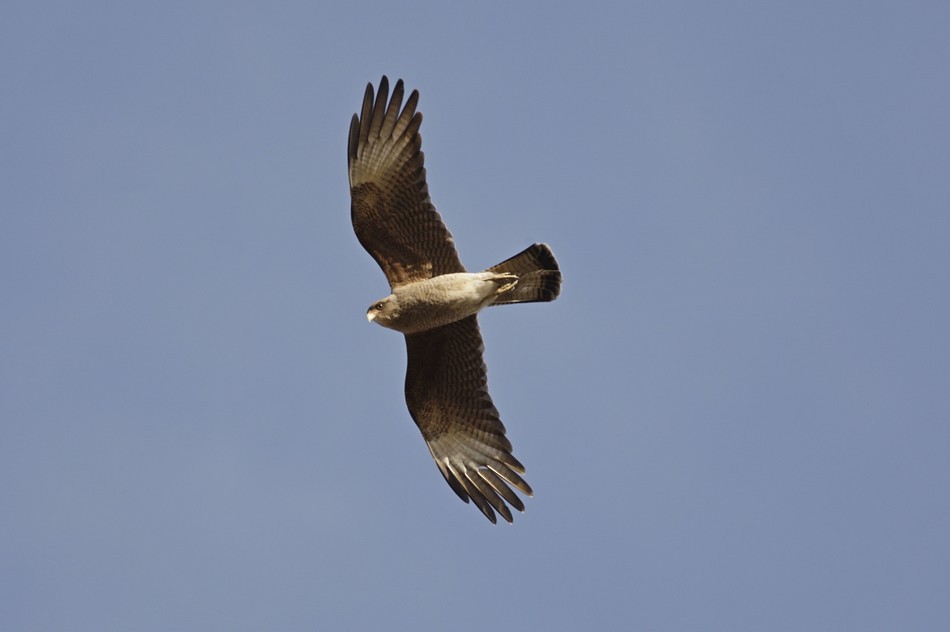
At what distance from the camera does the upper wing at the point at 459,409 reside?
15.6 metres

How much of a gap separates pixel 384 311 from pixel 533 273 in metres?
1.66

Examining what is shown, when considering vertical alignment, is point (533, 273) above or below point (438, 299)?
above

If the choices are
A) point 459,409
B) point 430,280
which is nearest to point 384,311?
point 430,280

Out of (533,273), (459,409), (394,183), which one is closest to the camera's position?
(394,183)

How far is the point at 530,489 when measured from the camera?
1535 centimetres

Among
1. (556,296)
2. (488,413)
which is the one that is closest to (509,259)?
(556,296)

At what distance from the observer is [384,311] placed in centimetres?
1502

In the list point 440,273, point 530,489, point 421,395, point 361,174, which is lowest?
point 530,489

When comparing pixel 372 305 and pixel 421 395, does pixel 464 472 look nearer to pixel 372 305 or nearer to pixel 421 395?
pixel 421 395

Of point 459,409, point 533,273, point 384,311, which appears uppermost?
point 533,273

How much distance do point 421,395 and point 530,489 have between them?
1646 millimetres

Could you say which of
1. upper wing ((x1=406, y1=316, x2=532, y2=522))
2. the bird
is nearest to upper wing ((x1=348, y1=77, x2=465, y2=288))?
the bird

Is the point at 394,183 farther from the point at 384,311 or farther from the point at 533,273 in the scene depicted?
the point at 533,273

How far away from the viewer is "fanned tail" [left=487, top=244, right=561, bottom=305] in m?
15.3
